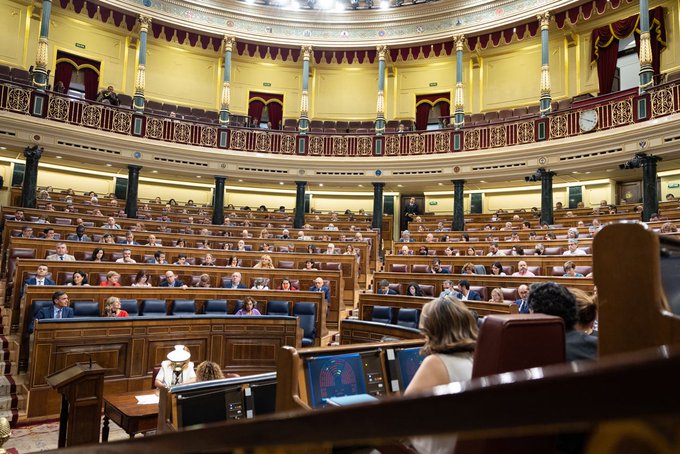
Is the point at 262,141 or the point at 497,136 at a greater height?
the point at 262,141

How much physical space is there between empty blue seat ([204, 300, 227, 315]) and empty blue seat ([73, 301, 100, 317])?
1.42 meters

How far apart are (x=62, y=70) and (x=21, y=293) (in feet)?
36.4

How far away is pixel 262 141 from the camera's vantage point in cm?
1501

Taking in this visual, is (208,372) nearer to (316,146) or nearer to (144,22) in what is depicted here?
(316,146)

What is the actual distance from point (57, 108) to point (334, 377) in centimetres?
1261

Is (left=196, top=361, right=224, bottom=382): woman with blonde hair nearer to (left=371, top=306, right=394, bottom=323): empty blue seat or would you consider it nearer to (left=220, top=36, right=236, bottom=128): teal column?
(left=371, top=306, right=394, bottom=323): empty blue seat

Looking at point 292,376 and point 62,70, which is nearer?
point 292,376

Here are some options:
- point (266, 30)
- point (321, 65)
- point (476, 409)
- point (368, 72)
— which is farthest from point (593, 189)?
point (476, 409)

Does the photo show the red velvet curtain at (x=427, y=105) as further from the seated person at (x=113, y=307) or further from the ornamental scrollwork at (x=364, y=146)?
the seated person at (x=113, y=307)

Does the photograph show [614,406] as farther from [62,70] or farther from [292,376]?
[62,70]

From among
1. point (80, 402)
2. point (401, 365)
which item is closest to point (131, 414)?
point (80, 402)

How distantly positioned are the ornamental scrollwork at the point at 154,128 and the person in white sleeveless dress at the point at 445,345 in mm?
13370

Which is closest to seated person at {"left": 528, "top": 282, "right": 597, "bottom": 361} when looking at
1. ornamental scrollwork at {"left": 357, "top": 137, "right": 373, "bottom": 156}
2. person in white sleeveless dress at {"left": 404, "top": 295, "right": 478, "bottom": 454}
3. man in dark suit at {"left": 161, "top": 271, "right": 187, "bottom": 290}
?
person in white sleeveless dress at {"left": 404, "top": 295, "right": 478, "bottom": 454}

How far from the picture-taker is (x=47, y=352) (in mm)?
4902
